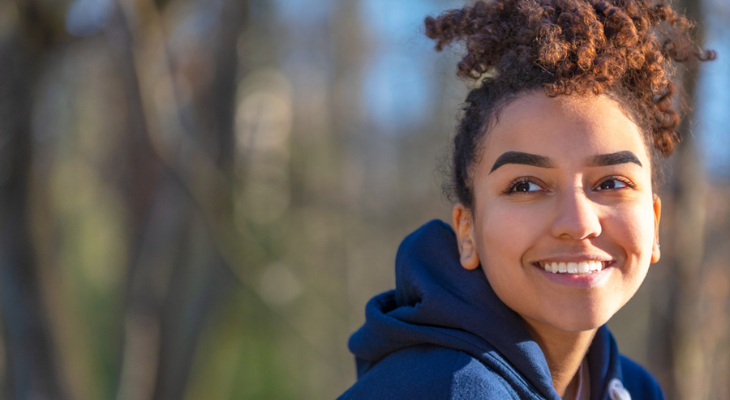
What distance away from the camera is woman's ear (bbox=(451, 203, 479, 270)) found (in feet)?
5.76

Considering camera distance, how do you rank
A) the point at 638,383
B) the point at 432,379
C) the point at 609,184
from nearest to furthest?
1. the point at 432,379
2. the point at 609,184
3. the point at 638,383

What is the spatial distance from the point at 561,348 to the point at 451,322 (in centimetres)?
41

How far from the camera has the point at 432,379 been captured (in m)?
1.46

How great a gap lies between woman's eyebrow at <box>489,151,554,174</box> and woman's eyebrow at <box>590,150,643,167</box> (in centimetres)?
11

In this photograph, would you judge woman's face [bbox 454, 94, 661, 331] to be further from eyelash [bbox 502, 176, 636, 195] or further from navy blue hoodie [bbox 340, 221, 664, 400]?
navy blue hoodie [bbox 340, 221, 664, 400]

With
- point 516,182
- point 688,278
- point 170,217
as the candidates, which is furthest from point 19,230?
point 688,278

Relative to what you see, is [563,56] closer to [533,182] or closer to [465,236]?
[533,182]

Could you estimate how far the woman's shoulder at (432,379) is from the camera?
56.0 inches

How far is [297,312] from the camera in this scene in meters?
7.48

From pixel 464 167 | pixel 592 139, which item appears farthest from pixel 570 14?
pixel 464 167

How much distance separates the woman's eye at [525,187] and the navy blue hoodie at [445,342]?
0.91 feet

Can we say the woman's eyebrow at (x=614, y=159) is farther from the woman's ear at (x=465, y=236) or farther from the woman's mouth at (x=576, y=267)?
the woman's ear at (x=465, y=236)

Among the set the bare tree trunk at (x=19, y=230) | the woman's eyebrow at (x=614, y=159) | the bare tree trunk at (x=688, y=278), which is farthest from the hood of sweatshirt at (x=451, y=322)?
the bare tree trunk at (x=19, y=230)

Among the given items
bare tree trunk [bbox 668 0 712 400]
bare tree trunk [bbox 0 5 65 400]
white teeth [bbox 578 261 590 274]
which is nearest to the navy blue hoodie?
white teeth [bbox 578 261 590 274]
